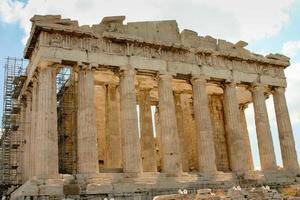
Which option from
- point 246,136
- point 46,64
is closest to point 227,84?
point 246,136

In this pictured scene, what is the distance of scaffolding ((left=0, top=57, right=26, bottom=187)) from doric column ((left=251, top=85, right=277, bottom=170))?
45.6 feet

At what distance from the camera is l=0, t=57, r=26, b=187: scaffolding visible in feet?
79.9

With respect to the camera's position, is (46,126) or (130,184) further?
(130,184)

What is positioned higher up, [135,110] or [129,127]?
[135,110]

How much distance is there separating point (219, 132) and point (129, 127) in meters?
9.36

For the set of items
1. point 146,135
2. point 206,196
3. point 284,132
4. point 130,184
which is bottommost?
point 206,196

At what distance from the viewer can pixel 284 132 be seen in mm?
25906

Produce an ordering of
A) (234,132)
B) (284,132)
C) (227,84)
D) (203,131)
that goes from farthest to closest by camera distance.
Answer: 1. (284,132)
2. (227,84)
3. (234,132)
4. (203,131)

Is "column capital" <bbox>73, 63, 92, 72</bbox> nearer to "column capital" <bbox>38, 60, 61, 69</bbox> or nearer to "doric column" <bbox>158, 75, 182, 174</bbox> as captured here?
"column capital" <bbox>38, 60, 61, 69</bbox>

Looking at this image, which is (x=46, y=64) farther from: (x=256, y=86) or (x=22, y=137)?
(x=256, y=86)

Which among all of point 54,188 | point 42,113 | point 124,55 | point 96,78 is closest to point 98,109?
point 96,78

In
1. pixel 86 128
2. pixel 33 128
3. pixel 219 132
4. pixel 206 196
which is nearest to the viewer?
pixel 206 196

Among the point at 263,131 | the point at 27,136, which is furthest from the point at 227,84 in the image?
the point at 27,136

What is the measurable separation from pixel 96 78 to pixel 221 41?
7.94 meters
